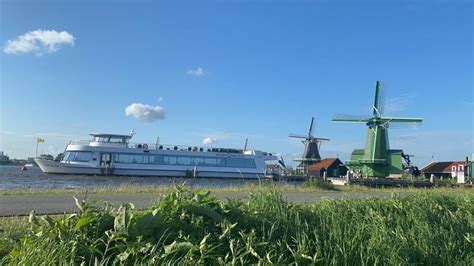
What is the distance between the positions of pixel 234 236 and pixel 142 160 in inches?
2288

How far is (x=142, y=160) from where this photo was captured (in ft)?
202

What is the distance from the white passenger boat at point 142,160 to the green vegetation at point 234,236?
158ft

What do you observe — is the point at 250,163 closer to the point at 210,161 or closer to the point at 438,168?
the point at 210,161

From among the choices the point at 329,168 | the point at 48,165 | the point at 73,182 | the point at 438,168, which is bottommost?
the point at 73,182

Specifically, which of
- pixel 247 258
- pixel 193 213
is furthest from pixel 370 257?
pixel 193 213

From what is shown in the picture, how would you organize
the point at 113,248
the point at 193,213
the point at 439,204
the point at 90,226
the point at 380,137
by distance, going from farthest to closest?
the point at 380,137 → the point at 439,204 → the point at 193,213 → the point at 90,226 → the point at 113,248

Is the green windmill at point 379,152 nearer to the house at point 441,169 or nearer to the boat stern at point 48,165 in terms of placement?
the house at point 441,169

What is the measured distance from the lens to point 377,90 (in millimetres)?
65688

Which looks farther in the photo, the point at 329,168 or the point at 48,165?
the point at 329,168

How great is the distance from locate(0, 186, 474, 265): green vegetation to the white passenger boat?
158 feet

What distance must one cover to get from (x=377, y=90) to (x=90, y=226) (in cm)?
6520

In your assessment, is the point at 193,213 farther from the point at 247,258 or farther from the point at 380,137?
the point at 380,137

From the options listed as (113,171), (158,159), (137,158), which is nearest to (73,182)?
(113,171)

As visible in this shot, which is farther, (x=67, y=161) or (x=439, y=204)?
Result: (x=67, y=161)
